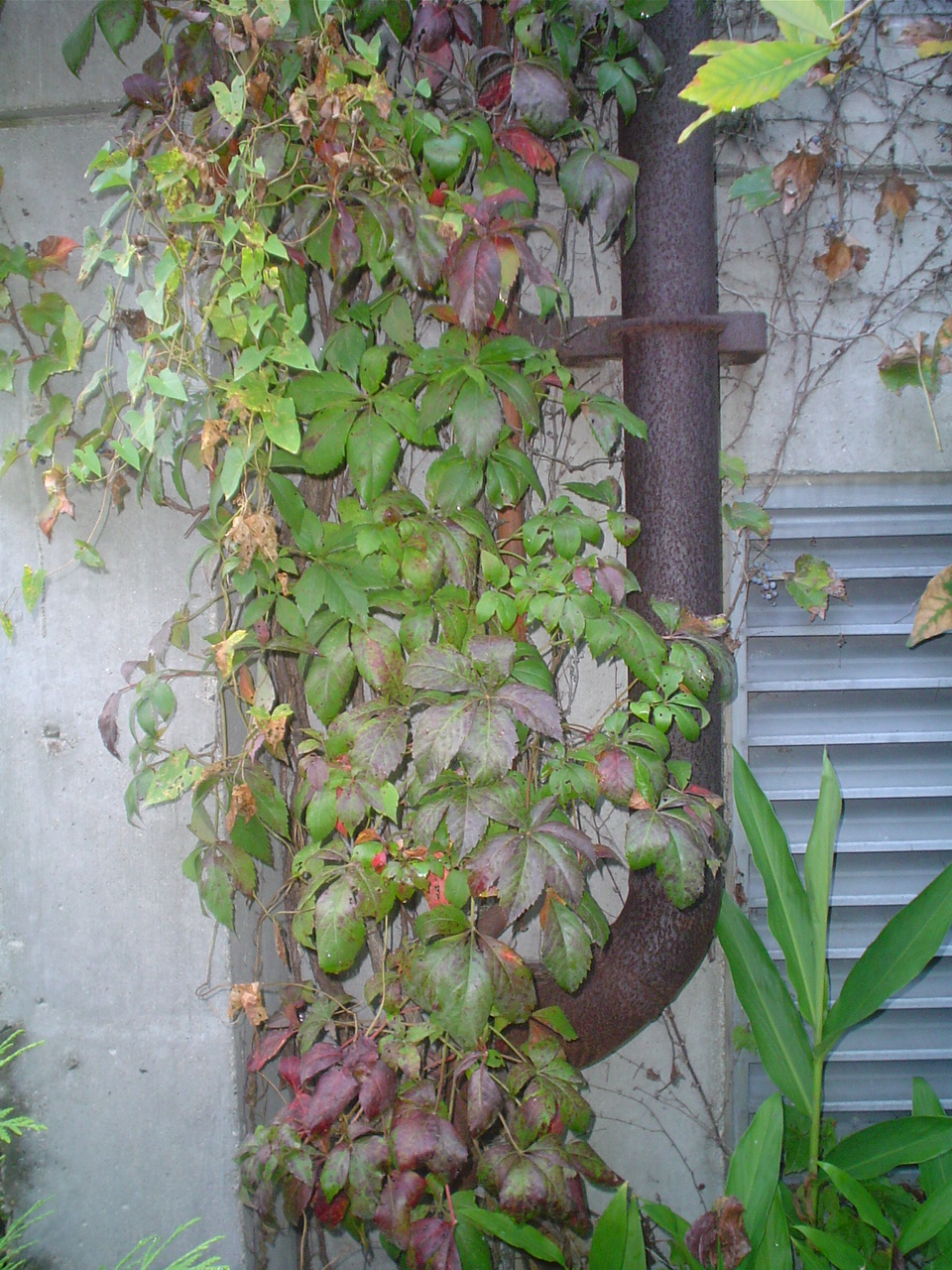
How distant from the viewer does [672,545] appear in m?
1.76

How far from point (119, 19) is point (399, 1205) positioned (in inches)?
83.6

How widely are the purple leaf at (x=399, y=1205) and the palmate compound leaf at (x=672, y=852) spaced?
25.5 inches

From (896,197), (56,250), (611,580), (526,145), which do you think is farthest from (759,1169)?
(56,250)

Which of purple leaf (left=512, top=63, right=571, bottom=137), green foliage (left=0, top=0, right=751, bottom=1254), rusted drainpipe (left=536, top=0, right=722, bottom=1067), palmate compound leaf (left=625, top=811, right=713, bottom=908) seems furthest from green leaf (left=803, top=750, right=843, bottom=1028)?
purple leaf (left=512, top=63, right=571, bottom=137)

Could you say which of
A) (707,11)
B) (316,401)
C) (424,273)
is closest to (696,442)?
(424,273)

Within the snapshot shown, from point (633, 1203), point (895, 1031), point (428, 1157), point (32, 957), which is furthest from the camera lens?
point (895, 1031)

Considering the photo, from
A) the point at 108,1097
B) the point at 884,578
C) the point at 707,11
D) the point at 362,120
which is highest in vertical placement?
the point at 707,11

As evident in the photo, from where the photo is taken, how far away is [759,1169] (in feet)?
5.04

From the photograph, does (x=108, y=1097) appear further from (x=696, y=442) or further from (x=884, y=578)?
(x=884, y=578)

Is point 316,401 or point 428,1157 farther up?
point 316,401

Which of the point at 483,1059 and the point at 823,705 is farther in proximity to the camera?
the point at 823,705

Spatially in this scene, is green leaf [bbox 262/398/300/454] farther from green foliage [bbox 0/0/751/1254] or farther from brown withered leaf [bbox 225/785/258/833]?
brown withered leaf [bbox 225/785/258/833]

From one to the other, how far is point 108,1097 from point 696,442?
183cm

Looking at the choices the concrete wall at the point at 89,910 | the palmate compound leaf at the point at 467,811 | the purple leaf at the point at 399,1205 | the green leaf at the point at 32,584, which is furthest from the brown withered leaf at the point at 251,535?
the purple leaf at the point at 399,1205
